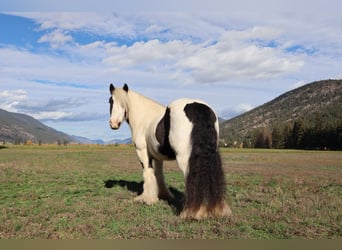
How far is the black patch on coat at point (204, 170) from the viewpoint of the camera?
22.8ft

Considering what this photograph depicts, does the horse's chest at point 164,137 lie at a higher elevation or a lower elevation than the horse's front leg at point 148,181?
higher

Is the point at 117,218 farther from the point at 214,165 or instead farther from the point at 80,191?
the point at 80,191

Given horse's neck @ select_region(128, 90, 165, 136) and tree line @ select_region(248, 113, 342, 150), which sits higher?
horse's neck @ select_region(128, 90, 165, 136)

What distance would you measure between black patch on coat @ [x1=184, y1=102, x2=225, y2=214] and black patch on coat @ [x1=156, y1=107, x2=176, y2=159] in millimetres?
746

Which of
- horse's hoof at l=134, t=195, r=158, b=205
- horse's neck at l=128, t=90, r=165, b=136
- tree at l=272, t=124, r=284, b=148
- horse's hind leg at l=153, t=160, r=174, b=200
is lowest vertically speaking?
tree at l=272, t=124, r=284, b=148

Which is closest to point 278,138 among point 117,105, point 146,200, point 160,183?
point 160,183

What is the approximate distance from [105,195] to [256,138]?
108743 mm

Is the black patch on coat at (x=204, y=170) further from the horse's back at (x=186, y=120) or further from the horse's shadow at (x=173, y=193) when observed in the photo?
the horse's shadow at (x=173, y=193)

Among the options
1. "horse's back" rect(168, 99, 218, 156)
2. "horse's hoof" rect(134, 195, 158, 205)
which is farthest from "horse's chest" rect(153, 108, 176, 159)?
"horse's hoof" rect(134, 195, 158, 205)

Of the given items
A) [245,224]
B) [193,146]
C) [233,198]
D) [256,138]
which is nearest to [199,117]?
[193,146]

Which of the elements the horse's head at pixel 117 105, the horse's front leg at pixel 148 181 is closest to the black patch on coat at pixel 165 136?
the horse's front leg at pixel 148 181

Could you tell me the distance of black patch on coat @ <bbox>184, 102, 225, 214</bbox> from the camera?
6.95 meters

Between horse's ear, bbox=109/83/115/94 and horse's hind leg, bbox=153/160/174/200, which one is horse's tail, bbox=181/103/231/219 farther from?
horse's ear, bbox=109/83/115/94

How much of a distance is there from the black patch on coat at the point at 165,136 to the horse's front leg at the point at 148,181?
3.80 ft
